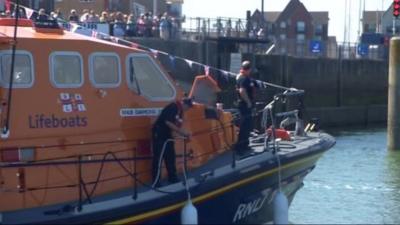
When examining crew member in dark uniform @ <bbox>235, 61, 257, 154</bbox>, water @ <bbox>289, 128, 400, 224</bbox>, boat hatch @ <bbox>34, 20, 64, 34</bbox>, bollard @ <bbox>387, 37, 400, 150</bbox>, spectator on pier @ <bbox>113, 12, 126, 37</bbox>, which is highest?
boat hatch @ <bbox>34, 20, 64, 34</bbox>

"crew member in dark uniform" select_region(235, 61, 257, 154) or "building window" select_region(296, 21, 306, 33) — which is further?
"building window" select_region(296, 21, 306, 33)

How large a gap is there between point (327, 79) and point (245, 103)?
31.7 meters

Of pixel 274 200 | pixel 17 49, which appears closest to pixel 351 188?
pixel 274 200

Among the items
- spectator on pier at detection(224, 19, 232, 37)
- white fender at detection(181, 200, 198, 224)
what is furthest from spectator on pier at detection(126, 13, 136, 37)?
white fender at detection(181, 200, 198, 224)

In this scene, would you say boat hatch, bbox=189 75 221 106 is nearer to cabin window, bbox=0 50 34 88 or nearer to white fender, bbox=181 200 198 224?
white fender, bbox=181 200 198 224

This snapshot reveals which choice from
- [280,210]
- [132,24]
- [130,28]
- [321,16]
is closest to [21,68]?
[280,210]

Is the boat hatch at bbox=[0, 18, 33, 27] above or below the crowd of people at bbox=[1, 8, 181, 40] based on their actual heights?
above

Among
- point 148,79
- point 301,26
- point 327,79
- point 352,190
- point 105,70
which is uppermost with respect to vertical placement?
point 105,70

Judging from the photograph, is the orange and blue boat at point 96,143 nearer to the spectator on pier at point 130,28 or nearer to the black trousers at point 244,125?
the black trousers at point 244,125

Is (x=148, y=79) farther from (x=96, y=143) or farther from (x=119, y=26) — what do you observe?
(x=119, y=26)

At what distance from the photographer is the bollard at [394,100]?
28.0 metres

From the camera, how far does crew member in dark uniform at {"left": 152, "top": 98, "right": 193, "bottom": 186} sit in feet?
37.5

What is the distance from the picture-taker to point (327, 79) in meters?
43.8

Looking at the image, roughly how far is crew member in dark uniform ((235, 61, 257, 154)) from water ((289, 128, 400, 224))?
3203 millimetres
